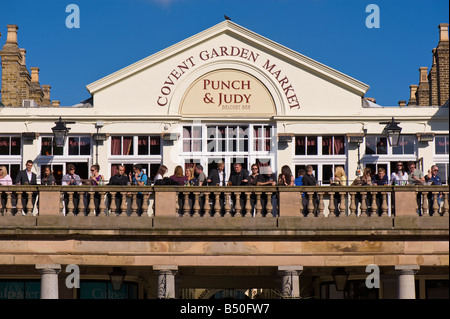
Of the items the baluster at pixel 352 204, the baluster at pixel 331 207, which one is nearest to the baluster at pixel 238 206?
the baluster at pixel 331 207

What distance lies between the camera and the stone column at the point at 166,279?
77.1 feet

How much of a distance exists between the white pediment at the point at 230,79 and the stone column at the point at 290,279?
24.0 ft

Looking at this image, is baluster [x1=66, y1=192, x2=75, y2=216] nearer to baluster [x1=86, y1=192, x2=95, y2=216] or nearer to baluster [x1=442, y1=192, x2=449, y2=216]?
baluster [x1=86, y1=192, x2=95, y2=216]

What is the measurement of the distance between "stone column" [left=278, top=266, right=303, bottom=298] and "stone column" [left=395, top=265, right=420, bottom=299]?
2224mm

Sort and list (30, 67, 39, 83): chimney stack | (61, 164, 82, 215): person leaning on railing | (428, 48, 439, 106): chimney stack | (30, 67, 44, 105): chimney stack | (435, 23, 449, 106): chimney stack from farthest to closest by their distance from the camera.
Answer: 1. (30, 67, 39, 83): chimney stack
2. (30, 67, 44, 105): chimney stack
3. (428, 48, 439, 106): chimney stack
4. (435, 23, 449, 106): chimney stack
5. (61, 164, 82, 215): person leaning on railing

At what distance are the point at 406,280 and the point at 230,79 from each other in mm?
8791

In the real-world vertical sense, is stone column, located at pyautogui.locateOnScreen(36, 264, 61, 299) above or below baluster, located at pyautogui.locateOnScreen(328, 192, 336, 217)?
below

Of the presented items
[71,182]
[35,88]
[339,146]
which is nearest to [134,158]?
[71,182]

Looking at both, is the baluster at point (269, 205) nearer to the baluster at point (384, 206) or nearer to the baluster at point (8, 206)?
the baluster at point (384, 206)

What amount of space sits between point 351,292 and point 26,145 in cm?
1003

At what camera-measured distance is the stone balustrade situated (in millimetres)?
23516

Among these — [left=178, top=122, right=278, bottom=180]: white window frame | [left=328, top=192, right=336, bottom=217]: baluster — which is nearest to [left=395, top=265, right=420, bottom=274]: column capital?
[left=328, top=192, right=336, bottom=217]: baluster
